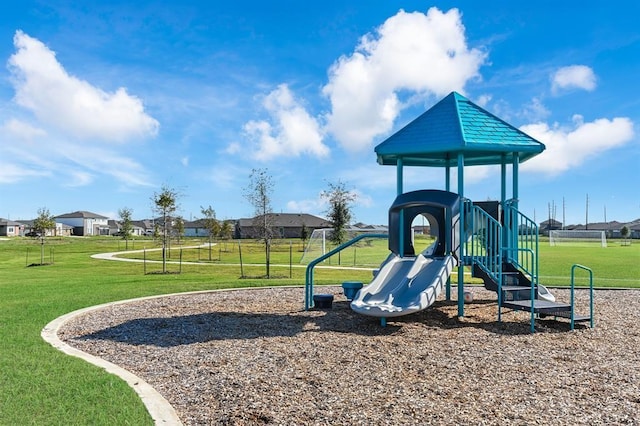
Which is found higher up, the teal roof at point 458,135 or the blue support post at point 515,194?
the teal roof at point 458,135

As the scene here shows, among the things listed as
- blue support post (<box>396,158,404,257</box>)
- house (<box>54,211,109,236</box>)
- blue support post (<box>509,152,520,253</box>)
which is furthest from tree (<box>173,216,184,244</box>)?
house (<box>54,211,109,236</box>)

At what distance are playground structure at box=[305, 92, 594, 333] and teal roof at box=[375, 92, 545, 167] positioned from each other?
0.06 ft

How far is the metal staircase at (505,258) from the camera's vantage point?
885 centimetres

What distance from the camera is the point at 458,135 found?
943 centimetres

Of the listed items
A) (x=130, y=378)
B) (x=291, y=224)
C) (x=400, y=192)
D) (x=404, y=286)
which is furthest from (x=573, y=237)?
(x=130, y=378)

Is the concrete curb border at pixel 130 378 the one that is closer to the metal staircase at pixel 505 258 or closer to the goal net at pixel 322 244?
the metal staircase at pixel 505 258

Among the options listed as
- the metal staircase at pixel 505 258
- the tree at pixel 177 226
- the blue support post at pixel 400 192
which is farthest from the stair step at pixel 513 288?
the tree at pixel 177 226

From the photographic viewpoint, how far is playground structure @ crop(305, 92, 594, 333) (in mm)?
8828

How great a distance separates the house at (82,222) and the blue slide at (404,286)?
111422mm

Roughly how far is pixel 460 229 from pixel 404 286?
5.22ft

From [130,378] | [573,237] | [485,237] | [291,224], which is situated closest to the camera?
[130,378]

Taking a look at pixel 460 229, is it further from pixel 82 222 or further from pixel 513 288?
pixel 82 222

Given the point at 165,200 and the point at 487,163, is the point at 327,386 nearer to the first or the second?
the point at 487,163

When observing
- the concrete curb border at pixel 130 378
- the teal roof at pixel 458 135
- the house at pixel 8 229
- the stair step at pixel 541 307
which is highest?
the teal roof at pixel 458 135
